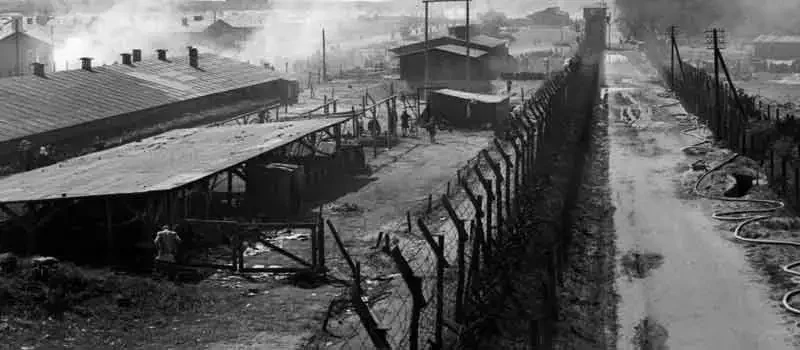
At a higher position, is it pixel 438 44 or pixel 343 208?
pixel 438 44

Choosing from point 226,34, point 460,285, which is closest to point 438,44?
point 226,34

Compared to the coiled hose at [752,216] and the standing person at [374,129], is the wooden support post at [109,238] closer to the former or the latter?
the coiled hose at [752,216]

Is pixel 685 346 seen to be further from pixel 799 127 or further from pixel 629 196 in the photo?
pixel 799 127

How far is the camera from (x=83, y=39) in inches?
3354

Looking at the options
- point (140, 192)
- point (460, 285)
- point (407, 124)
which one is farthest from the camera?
point (407, 124)

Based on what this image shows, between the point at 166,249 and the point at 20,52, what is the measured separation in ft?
176

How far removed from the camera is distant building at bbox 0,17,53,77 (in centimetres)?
6438

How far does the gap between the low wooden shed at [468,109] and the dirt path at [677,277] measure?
515 inches

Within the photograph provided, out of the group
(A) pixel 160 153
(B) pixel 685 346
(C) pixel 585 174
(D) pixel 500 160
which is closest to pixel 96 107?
(A) pixel 160 153

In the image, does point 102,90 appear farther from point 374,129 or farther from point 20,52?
point 20,52

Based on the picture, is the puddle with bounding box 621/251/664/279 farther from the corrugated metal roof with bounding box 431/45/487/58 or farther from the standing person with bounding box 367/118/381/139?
the corrugated metal roof with bounding box 431/45/487/58

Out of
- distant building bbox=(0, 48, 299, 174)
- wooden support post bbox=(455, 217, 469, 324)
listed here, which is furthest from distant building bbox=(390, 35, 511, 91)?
wooden support post bbox=(455, 217, 469, 324)

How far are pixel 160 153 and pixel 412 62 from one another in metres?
44.6

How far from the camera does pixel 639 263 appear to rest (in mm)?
20406
